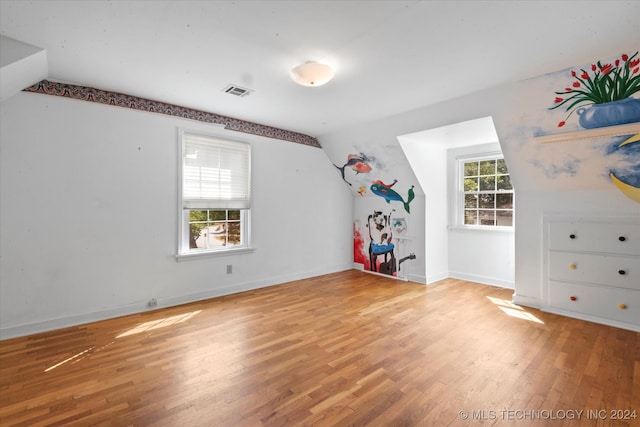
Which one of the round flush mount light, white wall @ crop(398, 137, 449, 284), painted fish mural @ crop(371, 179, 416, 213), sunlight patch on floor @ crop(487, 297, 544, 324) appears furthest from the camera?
painted fish mural @ crop(371, 179, 416, 213)

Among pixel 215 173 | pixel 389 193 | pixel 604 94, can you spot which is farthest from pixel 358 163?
pixel 604 94

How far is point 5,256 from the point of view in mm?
2787

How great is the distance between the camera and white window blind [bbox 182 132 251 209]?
386cm

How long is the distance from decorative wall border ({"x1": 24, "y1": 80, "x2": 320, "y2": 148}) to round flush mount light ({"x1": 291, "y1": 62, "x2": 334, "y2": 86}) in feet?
5.97

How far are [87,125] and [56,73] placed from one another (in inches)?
20.4

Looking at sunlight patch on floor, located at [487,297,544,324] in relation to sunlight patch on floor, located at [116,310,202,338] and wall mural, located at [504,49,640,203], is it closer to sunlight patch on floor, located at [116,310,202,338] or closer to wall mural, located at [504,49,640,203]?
wall mural, located at [504,49,640,203]

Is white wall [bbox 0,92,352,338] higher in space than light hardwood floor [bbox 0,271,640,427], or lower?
higher

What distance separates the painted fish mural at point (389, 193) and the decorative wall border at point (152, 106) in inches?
60.1

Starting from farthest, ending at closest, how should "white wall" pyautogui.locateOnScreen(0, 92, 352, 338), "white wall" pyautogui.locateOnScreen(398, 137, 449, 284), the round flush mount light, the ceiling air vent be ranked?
"white wall" pyautogui.locateOnScreen(398, 137, 449, 284), the ceiling air vent, "white wall" pyautogui.locateOnScreen(0, 92, 352, 338), the round flush mount light

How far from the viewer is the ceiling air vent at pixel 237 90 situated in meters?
3.11

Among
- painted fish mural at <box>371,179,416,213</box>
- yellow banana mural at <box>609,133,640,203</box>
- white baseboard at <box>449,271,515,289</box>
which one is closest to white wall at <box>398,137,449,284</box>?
white baseboard at <box>449,271,515,289</box>

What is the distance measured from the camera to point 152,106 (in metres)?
3.55

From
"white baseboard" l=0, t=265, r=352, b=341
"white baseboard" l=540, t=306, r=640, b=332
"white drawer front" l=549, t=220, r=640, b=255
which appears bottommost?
"white baseboard" l=540, t=306, r=640, b=332

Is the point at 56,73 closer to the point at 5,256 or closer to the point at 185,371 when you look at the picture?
the point at 5,256
